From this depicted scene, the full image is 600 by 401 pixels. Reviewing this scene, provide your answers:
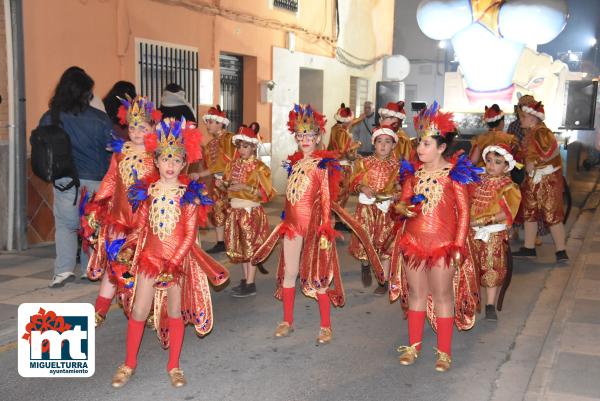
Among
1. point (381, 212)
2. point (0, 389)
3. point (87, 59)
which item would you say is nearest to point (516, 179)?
point (381, 212)

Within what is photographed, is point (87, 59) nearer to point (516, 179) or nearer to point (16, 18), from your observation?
point (16, 18)

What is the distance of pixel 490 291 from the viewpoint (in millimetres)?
6512

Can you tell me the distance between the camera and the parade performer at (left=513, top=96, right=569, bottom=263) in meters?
8.77

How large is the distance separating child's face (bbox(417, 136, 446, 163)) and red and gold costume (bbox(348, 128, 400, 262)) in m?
1.82

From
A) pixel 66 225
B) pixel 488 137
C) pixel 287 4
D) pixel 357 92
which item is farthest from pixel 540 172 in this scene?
pixel 357 92

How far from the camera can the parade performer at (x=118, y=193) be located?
17.9ft

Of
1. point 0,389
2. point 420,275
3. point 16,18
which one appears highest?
point 16,18

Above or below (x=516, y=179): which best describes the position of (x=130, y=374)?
below

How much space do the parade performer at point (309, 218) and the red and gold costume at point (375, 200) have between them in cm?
138

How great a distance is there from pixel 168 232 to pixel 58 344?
1219 mm

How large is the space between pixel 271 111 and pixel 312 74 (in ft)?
9.13

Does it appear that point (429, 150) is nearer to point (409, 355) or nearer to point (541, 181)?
point (409, 355)

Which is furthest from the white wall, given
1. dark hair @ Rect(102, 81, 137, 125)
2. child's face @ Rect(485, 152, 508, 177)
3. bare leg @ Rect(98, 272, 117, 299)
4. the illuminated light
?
the illuminated light

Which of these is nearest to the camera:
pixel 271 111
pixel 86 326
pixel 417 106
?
pixel 86 326
